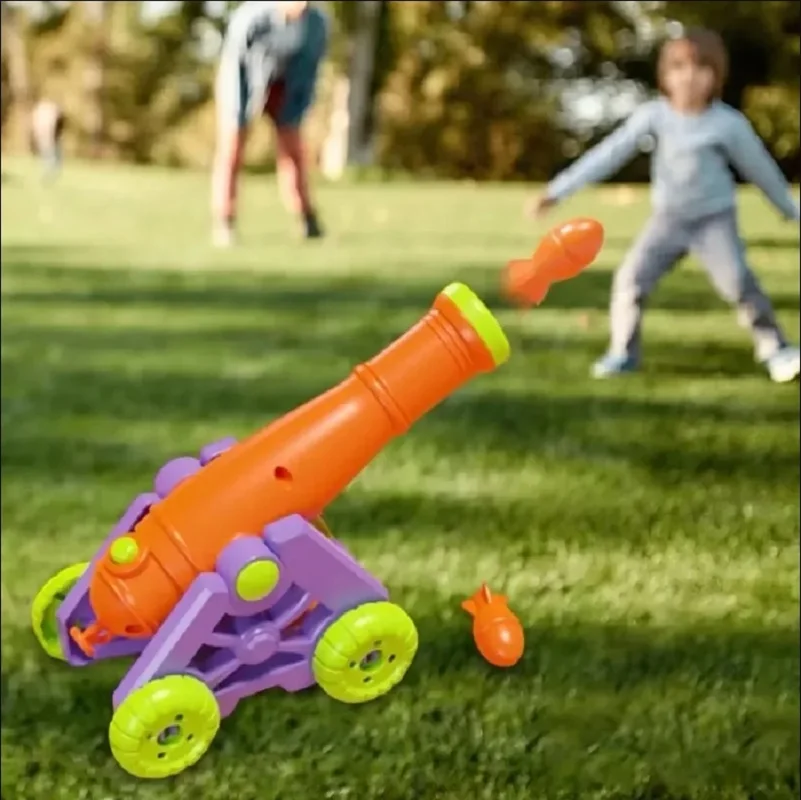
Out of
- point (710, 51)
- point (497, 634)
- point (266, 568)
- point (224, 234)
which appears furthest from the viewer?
point (224, 234)

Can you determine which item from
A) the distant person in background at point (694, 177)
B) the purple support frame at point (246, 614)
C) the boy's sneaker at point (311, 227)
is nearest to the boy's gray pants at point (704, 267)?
the distant person in background at point (694, 177)

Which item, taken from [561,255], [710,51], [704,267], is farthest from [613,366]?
[561,255]

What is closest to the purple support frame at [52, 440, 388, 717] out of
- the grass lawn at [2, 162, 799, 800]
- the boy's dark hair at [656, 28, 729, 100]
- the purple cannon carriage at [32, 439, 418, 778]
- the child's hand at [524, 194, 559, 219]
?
Answer: the purple cannon carriage at [32, 439, 418, 778]

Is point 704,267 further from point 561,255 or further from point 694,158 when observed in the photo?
point 561,255

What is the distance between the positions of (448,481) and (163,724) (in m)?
0.34

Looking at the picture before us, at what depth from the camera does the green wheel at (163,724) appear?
42 cm

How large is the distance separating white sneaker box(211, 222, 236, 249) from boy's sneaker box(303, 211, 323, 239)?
47 mm

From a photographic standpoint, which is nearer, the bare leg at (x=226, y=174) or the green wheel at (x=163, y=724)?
the green wheel at (x=163, y=724)

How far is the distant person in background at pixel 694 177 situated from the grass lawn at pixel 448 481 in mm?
14

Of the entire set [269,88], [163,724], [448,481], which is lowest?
[448,481]

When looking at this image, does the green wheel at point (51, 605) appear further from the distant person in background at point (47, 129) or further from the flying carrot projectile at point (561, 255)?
the distant person in background at point (47, 129)

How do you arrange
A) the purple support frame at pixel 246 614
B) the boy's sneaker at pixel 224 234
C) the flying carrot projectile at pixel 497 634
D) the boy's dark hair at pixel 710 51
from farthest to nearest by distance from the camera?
the boy's sneaker at pixel 224 234, the boy's dark hair at pixel 710 51, the flying carrot projectile at pixel 497 634, the purple support frame at pixel 246 614

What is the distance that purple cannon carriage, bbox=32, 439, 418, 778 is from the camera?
1.36 ft

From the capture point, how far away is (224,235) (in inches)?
30.0
